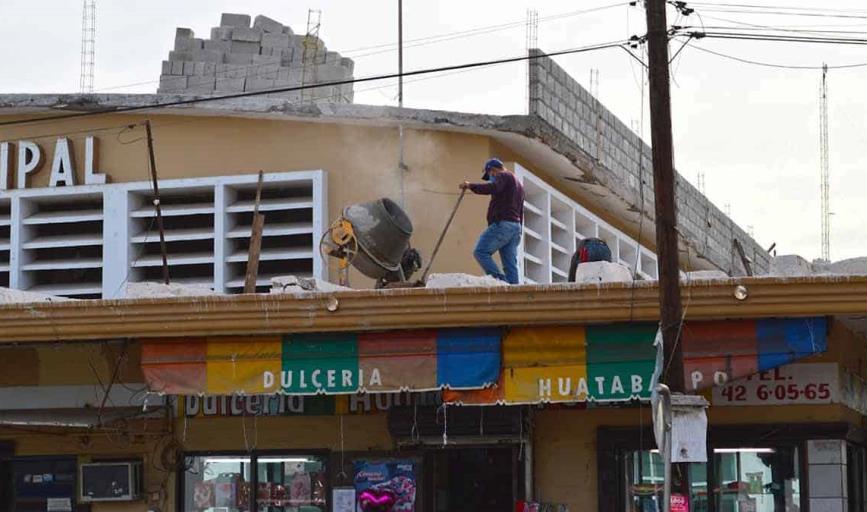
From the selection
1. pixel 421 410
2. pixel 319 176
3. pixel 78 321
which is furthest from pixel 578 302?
pixel 319 176

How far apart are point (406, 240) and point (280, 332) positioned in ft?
8.36

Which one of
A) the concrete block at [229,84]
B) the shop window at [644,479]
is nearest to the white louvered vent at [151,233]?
the concrete block at [229,84]

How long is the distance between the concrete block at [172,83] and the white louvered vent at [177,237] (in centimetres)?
396

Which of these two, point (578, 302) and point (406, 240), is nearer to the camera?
Answer: point (578, 302)

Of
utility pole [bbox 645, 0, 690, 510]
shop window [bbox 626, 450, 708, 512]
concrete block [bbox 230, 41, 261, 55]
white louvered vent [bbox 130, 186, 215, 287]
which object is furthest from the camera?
concrete block [bbox 230, 41, 261, 55]

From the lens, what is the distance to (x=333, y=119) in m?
23.6

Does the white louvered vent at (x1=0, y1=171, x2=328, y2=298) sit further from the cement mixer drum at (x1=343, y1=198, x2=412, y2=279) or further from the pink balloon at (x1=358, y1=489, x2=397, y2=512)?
the pink balloon at (x1=358, y1=489, x2=397, y2=512)

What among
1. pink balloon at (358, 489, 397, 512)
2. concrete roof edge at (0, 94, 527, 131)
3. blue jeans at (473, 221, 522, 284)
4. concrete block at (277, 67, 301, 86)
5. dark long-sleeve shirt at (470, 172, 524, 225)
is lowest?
pink balloon at (358, 489, 397, 512)

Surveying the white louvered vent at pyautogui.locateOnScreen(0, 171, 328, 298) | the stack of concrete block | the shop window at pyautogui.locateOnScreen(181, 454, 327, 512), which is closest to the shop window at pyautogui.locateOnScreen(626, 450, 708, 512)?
the shop window at pyautogui.locateOnScreen(181, 454, 327, 512)

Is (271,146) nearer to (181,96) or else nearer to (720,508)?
(181,96)

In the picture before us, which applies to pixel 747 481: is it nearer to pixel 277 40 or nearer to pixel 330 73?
pixel 330 73

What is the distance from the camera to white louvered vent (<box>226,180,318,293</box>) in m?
23.7

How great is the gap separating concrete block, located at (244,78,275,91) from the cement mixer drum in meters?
8.73

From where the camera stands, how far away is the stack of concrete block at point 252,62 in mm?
27891
